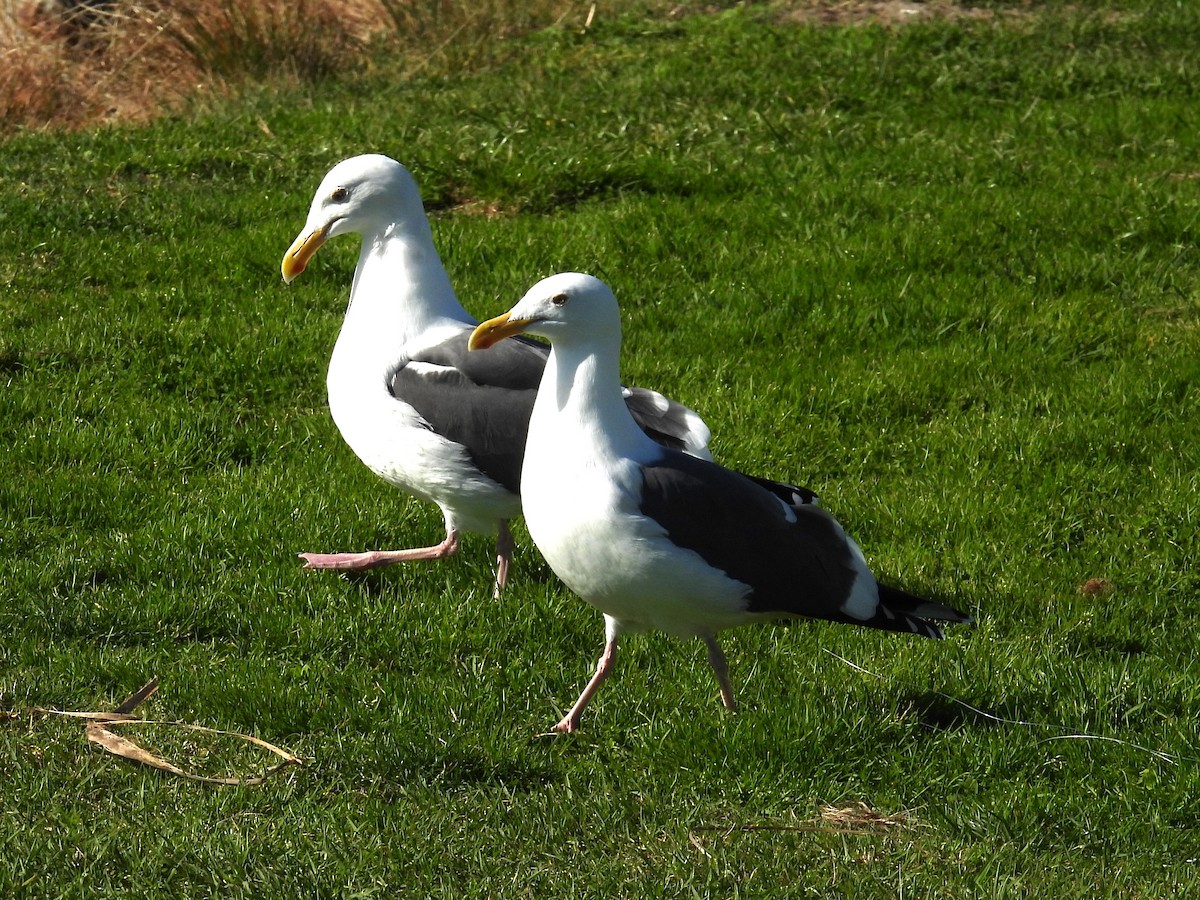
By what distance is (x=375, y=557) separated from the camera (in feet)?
18.5

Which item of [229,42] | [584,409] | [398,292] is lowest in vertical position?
[229,42]

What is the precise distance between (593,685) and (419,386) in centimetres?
137

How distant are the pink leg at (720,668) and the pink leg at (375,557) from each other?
1467 mm

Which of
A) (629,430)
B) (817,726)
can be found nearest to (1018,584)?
(817,726)

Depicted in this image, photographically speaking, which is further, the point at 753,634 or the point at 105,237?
the point at 105,237

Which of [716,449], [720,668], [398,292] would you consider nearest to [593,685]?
[720,668]

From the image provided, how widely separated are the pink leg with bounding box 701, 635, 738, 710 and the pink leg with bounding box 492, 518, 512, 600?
1.18 metres

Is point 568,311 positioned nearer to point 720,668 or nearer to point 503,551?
point 720,668

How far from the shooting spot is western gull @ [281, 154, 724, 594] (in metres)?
5.34

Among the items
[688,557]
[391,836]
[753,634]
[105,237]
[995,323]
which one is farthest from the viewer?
[105,237]

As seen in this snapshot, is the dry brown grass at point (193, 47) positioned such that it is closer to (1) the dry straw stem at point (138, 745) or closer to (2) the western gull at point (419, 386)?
(2) the western gull at point (419, 386)

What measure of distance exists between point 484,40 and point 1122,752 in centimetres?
973

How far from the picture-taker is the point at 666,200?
9086mm

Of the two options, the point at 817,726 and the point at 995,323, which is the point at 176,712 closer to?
the point at 817,726
